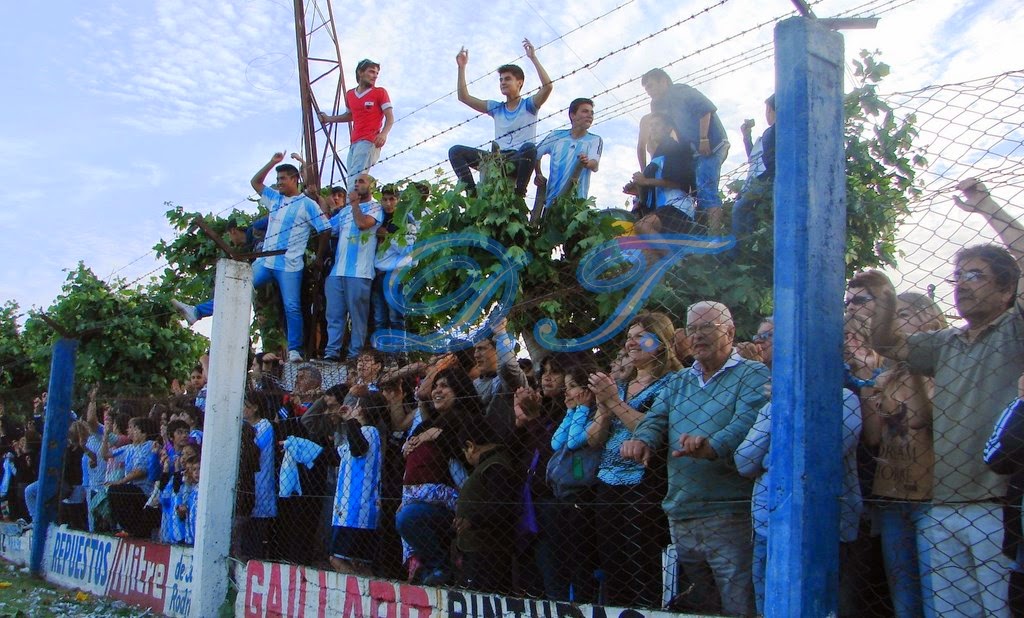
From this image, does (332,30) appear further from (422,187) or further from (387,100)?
(422,187)

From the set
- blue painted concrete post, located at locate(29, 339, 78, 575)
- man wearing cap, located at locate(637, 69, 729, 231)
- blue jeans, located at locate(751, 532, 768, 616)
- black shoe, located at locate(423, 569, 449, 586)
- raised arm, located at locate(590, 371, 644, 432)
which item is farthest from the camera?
blue painted concrete post, located at locate(29, 339, 78, 575)

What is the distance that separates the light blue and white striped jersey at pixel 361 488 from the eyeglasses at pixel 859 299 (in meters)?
Result: 3.03

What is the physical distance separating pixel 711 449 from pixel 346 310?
4811 mm

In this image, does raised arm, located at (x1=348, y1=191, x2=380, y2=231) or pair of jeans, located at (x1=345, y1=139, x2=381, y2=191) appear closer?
raised arm, located at (x1=348, y1=191, x2=380, y2=231)

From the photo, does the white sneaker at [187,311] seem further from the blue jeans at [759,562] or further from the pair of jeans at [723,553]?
the blue jeans at [759,562]

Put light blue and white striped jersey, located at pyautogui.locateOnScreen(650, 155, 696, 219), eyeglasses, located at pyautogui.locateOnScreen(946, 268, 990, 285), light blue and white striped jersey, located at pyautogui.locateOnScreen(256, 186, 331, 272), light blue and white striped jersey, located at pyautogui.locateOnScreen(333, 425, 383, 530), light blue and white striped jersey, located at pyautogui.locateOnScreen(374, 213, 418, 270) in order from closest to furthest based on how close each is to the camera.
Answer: eyeglasses, located at pyautogui.locateOnScreen(946, 268, 990, 285) < light blue and white striped jersey, located at pyautogui.locateOnScreen(333, 425, 383, 530) < light blue and white striped jersey, located at pyautogui.locateOnScreen(650, 155, 696, 219) < light blue and white striped jersey, located at pyautogui.locateOnScreen(374, 213, 418, 270) < light blue and white striped jersey, located at pyautogui.locateOnScreen(256, 186, 331, 272)

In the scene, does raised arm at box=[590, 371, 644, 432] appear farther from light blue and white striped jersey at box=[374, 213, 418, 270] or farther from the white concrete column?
light blue and white striped jersey at box=[374, 213, 418, 270]

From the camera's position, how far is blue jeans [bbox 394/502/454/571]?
488 cm

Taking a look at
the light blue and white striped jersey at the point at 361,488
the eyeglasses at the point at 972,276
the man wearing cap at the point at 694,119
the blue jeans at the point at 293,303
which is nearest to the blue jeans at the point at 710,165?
the man wearing cap at the point at 694,119

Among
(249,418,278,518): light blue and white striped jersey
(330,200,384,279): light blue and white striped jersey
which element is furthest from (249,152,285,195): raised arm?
(249,418,278,518): light blue and white striped jersey

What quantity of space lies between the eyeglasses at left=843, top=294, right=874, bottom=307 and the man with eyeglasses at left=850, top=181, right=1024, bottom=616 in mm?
22

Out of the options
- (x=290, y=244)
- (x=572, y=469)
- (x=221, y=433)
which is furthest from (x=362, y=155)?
(x=572, y=469)

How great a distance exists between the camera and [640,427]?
3914mm

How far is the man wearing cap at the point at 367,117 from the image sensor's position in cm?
901
